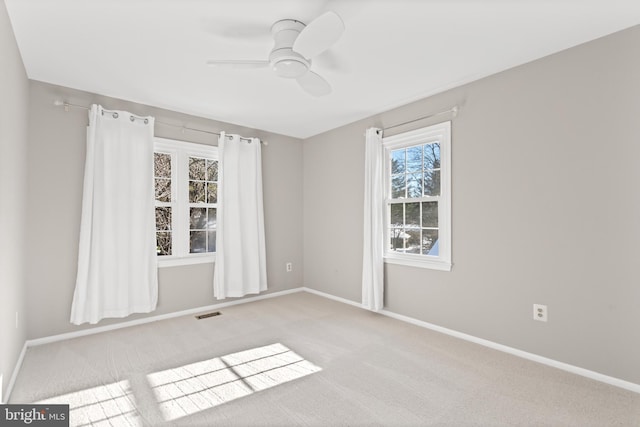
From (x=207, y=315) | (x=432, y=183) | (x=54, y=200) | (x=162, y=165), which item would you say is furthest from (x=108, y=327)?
(x=432, y=183)

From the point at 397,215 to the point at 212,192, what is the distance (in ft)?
8.13

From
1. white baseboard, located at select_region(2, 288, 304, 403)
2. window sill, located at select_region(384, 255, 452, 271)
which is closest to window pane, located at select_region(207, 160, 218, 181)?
white baseboard, located at select_region(2, 288, 304, 403)

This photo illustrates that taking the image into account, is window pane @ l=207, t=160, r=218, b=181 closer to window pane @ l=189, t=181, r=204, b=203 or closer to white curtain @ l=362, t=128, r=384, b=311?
window pane @ l=189, t=181, r=204, b=203

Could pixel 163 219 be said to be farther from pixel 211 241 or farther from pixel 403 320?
pixel 403 320

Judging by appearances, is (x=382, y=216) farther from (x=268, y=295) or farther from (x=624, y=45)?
(x=624, y=45)

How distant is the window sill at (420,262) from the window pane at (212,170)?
2532mm

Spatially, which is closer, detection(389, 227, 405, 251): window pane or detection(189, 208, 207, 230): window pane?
detection(389, 227, 405, 251): window pane

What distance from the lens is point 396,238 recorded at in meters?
3.90

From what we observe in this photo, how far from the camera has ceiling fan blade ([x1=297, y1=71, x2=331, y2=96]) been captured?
2.44 metres

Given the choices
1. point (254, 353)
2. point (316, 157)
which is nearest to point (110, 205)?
point (254, 353)

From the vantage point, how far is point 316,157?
503 centimetres

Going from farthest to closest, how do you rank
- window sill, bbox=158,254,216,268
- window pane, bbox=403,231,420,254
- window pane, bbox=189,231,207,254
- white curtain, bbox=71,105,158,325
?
window pane, bbox=189,231,207,254 → window sill, bbox=158,254,216,268 → window pane, bbox=403,231,420,254 → white curtain, bbox=71,105,158,325

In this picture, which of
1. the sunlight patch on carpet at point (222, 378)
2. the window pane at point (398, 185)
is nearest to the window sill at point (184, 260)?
the sunlight patch on carpet at point (222, 378)

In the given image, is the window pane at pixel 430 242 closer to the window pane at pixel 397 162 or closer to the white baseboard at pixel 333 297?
the window pane at pixel 397 162
